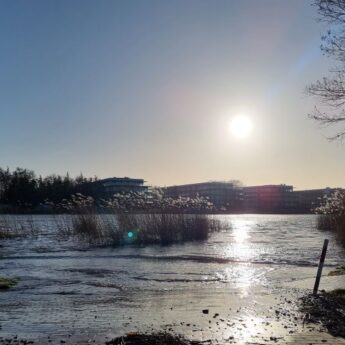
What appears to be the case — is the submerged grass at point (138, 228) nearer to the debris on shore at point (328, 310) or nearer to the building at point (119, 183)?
the debris on shore at point (328, 310)

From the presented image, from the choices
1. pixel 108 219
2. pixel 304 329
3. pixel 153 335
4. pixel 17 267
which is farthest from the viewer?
pixel 108 219

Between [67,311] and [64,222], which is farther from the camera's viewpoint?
[64,222]

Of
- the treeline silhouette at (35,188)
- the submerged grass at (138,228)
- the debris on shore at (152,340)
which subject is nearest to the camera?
the debris on shore at (152,340)

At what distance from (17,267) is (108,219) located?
520 inches

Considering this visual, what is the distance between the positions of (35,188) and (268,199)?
9194 cm

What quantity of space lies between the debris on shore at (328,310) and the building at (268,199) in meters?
143

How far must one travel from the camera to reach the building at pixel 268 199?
164 metres

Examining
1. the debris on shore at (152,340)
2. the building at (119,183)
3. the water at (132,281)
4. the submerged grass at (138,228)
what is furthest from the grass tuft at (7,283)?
the building at (119,183)

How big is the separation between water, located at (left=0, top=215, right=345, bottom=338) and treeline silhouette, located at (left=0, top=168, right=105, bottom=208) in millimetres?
76453

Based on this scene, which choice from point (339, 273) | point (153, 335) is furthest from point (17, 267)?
point (153, 335)

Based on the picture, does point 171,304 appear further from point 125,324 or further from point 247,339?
point 247,339

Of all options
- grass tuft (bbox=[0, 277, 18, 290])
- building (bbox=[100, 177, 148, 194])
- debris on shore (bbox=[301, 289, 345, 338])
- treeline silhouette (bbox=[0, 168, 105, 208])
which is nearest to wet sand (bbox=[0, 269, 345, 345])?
debris on shore (bbox=[301, 289, 345, 338])

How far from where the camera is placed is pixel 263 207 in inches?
6801

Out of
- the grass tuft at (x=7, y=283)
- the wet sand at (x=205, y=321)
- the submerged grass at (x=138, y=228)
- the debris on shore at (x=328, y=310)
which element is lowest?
the wet sand at (x=205, y=321)
